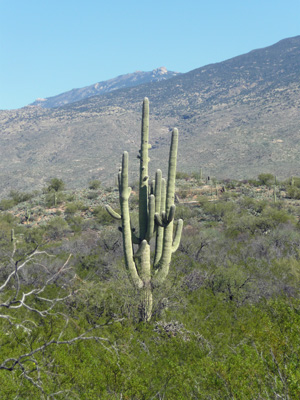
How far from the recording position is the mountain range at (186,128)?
62500mm

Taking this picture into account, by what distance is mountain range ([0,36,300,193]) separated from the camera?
6250cm

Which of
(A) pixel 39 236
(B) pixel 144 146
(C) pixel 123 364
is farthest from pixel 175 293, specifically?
(A) pixel 39 236

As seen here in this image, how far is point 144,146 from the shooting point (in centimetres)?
1345

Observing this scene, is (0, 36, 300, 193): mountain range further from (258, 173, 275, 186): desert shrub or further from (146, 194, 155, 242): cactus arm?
(146, 194, 155, 242): cactus arm

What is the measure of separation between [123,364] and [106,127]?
86253 mm

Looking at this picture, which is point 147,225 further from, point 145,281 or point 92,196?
point 92,196

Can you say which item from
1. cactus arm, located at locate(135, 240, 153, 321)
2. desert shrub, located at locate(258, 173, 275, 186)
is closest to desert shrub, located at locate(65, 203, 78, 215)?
desert shrub, located at locate(258, 173, 275, 186)

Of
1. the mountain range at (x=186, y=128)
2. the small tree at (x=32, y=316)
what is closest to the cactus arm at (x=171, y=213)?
the small tree at (x=32, y=316)

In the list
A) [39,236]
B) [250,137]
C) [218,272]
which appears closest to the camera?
[218,272]

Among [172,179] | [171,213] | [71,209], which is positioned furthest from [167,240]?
[71,209]

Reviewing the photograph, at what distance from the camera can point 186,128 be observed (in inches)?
3541

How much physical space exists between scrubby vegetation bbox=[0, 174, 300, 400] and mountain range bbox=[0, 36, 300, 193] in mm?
25029

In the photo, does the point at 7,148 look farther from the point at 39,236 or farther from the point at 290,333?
the point at 290,333

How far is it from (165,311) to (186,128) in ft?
263
